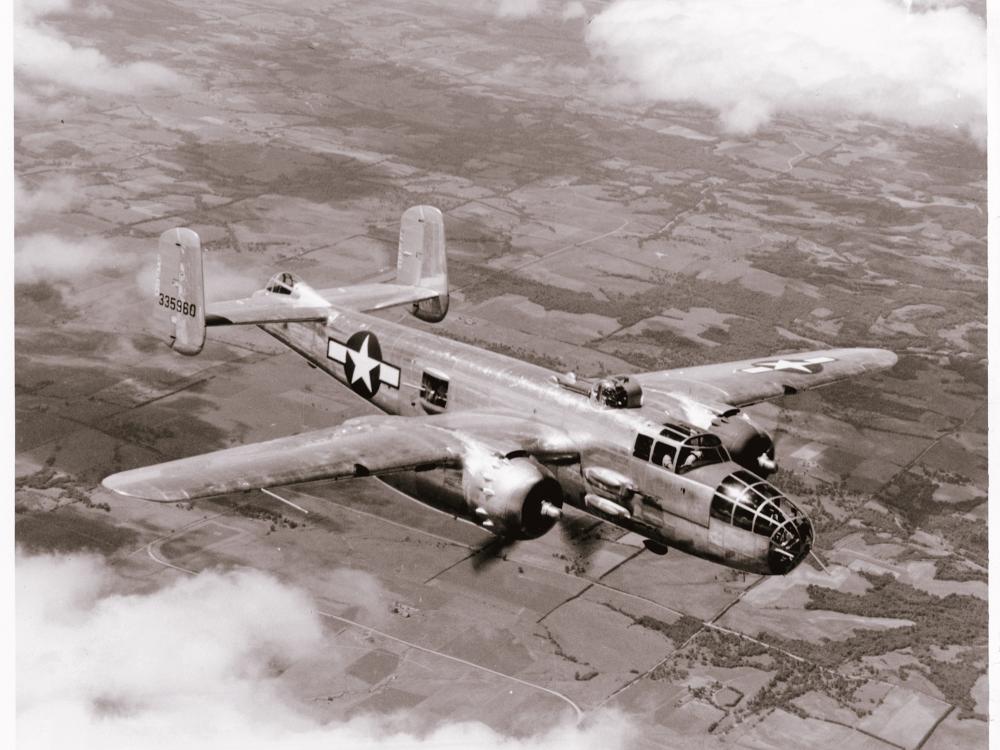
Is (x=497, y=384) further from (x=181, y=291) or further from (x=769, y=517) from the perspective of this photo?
(x=181, y=291)

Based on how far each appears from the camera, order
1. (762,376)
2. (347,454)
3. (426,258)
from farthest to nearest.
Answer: (426,258), (762,376), (347,454)

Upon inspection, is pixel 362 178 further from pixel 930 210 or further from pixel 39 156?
pixel 930 210

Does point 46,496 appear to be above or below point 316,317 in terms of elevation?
below

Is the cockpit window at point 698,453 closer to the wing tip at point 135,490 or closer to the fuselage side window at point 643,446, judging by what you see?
the fuselage side window at point 643,446


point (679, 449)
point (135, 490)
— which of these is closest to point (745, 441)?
point (679, 449)

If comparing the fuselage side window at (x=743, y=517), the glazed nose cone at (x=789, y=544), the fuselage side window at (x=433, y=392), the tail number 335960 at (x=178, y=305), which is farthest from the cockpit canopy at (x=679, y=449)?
the tail number 335960 at (x=178, y=305)

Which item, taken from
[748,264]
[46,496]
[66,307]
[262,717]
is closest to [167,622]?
[262,717]
